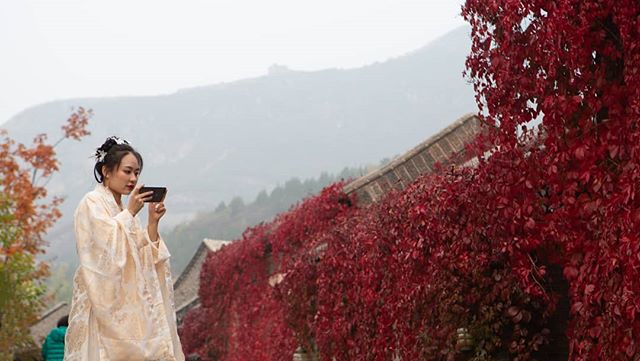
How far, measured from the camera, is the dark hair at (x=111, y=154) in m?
5.56

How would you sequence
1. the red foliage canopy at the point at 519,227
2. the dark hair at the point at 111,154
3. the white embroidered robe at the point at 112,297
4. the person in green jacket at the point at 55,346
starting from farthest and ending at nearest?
the person in green jacket at the point at 55,346
the dark hair at the point at 111,154
the white embroidered robe at the point at 112,297
the red foliage canopy at the point at 519,227

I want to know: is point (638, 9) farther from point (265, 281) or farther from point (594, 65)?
point (265, 281)

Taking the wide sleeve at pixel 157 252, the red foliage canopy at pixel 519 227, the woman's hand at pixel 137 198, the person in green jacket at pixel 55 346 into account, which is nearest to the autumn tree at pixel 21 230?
the person in green jacket at pixel 55 346

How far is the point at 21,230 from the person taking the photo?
1648 centimetres

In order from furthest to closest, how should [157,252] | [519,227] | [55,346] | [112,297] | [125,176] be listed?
[55,346] < [519,227] < [157,252] < [125,176] < [112,297]

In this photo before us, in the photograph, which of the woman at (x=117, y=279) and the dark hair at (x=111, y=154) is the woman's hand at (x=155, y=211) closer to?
the woman at (x=117, y=279)

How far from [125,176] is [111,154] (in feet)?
0.52

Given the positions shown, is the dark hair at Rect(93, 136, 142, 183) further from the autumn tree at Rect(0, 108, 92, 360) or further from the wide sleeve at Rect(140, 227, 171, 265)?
the autumn tree at Rect(0, 108, 92, 360)

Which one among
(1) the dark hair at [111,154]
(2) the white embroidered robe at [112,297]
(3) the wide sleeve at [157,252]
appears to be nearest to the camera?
(2) the white embroidered robe at [112,297]

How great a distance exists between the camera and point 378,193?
12.8 m

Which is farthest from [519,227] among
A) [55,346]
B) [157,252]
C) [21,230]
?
[21,230]

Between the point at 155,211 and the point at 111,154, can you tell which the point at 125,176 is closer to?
the point at 111,154

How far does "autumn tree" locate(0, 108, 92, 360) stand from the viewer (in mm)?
15547

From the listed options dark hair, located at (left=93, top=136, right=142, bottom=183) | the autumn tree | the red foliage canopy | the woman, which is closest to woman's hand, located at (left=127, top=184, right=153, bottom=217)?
the woman
